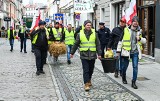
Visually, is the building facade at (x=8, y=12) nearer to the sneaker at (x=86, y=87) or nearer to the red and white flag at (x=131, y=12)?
the red and white flag at (x=131, y=12)

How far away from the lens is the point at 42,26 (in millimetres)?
12977

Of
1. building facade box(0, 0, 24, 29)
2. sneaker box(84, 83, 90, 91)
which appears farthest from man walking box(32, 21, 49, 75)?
building facade box(0, 0, 24, 29)

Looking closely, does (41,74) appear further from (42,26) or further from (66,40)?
(66,40)

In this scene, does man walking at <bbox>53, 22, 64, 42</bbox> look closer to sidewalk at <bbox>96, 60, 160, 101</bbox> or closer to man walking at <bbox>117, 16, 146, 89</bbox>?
sidewalk at <bbox>96, 60, 160, 101</bbox>

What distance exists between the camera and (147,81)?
10.9m

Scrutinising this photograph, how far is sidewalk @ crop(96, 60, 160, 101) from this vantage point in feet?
28.8

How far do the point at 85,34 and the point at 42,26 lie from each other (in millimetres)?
3664

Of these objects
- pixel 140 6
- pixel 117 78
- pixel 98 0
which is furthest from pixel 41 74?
pixel 98 0

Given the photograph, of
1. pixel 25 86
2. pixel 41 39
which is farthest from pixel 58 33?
pixel 25 86

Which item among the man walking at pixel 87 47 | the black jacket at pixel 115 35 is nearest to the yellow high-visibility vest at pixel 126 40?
the man walking at pixel 87 47

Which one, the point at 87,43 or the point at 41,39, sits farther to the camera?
the point at 41,39

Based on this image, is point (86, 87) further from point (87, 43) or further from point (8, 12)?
point (8, 12)

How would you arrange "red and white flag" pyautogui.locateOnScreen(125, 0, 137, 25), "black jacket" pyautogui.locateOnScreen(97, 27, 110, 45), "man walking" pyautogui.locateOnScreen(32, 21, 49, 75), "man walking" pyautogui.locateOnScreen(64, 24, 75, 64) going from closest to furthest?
"red and white flag" pyautogui.locateOnScreen(125, 0, 137, 25) → "man walking" pyautogui.locateOnScreen(32, 21, 49, 75) → "black jacket" pyautogui.locateOnScreen(97, 27, 110, 45) → "man walking" pyautogui.locateOnScreen(64, 24, 75, 64)

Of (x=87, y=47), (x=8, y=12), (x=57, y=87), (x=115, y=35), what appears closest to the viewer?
(x=87, y=47)
